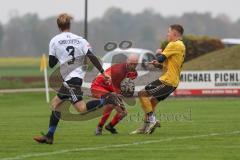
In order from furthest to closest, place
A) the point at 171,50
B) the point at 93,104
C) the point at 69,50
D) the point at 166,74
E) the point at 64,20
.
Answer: the point at 166,74 → the point at 171,50 → the point at 93,104 → the point at 69,50 → the point at 64,20

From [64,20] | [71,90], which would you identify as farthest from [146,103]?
[64,20]

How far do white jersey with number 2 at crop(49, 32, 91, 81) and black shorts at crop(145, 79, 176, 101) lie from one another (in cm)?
255

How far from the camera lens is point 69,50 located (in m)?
14.9

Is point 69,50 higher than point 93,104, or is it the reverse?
point 69,50

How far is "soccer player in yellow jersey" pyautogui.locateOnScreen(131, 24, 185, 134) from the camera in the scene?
16875 mm

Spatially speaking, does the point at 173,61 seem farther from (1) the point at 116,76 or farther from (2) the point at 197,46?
(2) the point at 197,46

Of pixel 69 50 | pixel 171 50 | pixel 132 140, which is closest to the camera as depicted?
pixel 69 50

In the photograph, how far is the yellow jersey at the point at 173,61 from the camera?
16906 mm

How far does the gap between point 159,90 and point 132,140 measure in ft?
6.12

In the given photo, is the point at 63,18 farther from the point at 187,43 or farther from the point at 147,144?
the point at 187,43

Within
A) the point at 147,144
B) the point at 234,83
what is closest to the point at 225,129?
the point at 147,144

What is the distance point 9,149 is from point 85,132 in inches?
160

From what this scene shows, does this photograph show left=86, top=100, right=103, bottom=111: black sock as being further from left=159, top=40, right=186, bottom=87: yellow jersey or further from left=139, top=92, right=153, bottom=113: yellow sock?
left=159, top=40, right=186, bottom=87: yellow jersey

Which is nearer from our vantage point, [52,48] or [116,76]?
[52,48]
